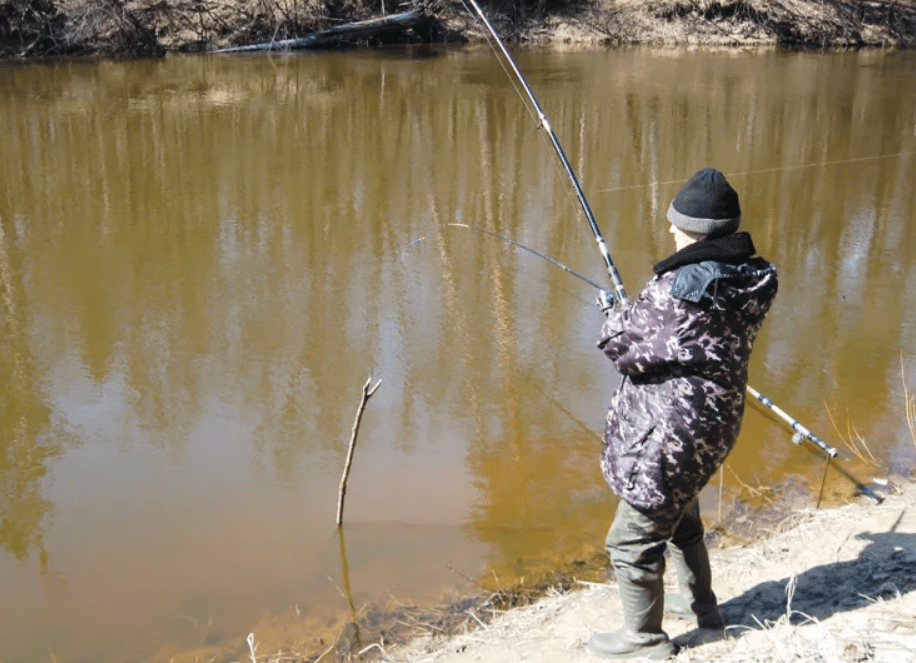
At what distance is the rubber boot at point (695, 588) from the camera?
283 centimetres

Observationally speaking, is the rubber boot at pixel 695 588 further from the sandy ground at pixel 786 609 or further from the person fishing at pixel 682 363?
the person fishing at pixel 682 363

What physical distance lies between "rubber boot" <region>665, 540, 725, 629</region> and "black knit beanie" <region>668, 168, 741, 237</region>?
95 cm

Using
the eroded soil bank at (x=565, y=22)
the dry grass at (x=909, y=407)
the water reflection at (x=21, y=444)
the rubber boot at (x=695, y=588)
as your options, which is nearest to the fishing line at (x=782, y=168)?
the dry grass at (x=909, y=407)

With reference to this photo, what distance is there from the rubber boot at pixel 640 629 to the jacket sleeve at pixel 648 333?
0.63 meters

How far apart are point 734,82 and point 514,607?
1146 centimetres

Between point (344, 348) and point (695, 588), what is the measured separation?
2.79m

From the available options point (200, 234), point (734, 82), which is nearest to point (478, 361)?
point (200, 234)

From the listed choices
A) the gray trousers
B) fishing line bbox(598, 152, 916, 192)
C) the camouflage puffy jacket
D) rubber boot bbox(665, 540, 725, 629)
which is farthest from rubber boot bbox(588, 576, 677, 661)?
fishing line bbox(598, 152, 916, 192)

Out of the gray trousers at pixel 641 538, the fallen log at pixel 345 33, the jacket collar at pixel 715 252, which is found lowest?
the gray trousers at pixel 641 538

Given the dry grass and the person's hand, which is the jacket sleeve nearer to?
the person's hand

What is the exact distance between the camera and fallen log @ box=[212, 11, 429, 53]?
15.8 metres

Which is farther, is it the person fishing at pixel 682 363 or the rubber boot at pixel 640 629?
the rubber boot at pixel 640 629

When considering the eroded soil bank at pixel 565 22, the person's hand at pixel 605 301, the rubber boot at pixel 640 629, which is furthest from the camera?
the eroded soil bank at pixel 565 22

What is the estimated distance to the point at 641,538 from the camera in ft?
8.56
